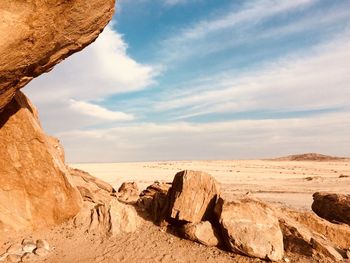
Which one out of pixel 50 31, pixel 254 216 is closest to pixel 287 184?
pixel 254 216

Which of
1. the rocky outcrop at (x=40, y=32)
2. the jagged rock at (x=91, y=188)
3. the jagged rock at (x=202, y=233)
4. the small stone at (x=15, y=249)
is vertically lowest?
the small stone at (x=15, y=249)

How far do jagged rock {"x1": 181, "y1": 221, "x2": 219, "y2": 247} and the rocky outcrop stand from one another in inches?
232

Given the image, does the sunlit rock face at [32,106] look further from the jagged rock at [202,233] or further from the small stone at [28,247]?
the jagged rock at [202,233]

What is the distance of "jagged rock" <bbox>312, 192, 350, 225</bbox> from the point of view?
550 inches

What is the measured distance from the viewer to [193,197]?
1148 cm

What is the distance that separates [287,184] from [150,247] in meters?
27.6

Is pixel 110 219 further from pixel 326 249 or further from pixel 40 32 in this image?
pixel 326 249

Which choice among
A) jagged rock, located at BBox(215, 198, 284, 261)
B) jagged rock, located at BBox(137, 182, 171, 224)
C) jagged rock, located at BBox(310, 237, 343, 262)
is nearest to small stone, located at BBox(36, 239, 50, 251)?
jagged rock, located at BBox(137, 182, 171, 224)

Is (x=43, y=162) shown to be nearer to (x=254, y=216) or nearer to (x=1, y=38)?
(x=1, y=38)

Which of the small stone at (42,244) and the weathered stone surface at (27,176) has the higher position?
the weathered stone surface at (27,176)

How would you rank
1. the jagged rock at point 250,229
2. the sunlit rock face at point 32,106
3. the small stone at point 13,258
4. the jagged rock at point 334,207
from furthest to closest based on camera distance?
1. the jagged rock at point 334,207
2. the jagged rock at point 250,229
3. the small stone at point 13,258
4. the sunlit rock face at point 32,106

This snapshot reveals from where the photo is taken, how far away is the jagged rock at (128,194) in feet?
48.0

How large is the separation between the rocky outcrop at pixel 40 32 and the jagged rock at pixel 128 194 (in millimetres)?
6310

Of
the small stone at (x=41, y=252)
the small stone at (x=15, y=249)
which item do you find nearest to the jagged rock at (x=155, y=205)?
the small stone at (x=41, y=252)
